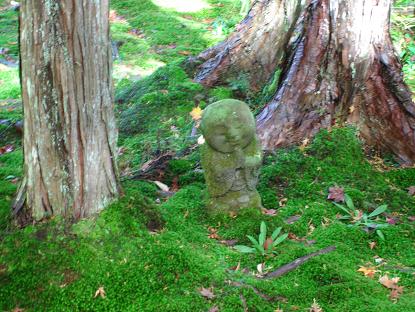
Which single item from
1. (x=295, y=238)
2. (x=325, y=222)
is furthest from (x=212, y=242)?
(x=325, y=222)

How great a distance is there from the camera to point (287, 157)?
17.7 feet

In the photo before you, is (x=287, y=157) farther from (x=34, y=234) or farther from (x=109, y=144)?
(x=34, y=234)

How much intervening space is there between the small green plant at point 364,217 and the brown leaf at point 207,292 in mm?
1787

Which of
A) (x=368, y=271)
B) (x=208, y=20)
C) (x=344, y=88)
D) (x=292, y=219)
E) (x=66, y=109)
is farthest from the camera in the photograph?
(x=208, y=20)

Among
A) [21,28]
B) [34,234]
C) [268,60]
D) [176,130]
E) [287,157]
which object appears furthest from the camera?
[268,60]

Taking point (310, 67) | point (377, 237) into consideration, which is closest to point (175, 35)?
point (310, 67)

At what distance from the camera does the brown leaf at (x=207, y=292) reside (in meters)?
3.35

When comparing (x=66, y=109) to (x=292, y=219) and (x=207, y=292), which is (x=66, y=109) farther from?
(x=292, y=219)

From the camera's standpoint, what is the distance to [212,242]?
4.14 m

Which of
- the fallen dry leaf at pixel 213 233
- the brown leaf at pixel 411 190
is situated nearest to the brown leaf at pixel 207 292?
the fallen dry leaf at pixel 213 233

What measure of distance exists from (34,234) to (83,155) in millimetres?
694

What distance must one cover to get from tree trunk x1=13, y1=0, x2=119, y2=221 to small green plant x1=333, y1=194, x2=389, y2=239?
7.97ft

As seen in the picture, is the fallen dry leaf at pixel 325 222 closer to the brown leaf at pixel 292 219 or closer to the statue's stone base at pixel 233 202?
the brown leaf at pixel 292 219

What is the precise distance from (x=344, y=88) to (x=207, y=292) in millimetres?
3385
